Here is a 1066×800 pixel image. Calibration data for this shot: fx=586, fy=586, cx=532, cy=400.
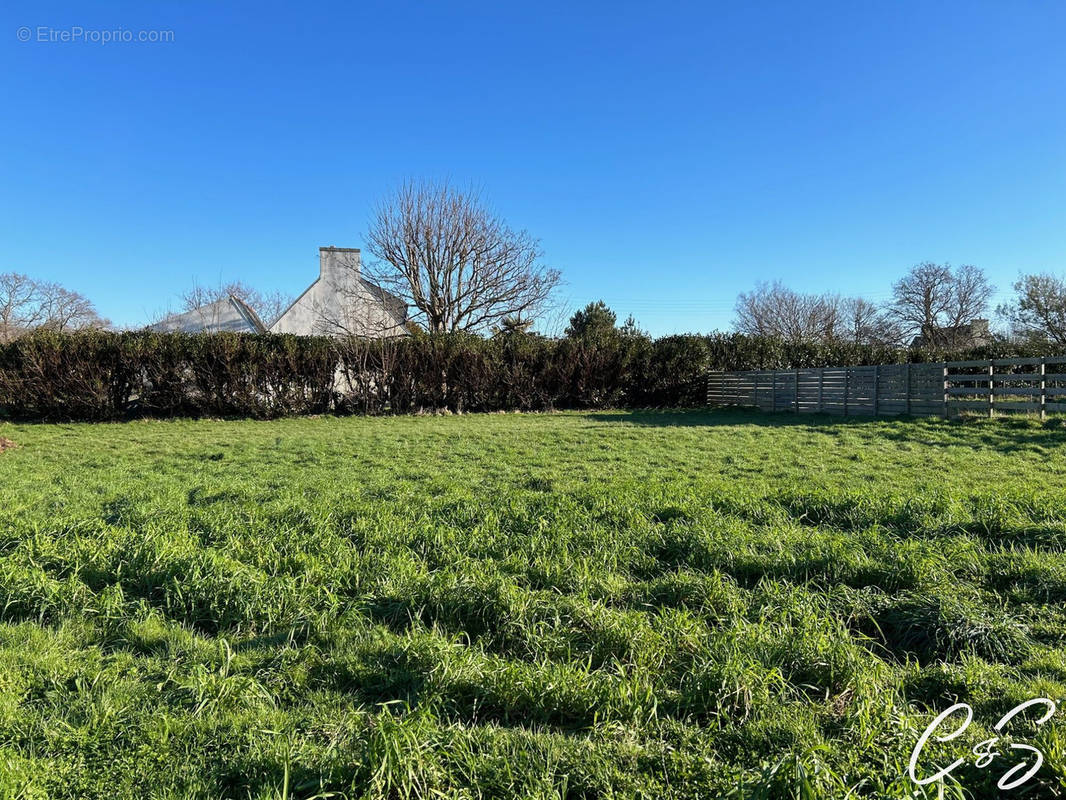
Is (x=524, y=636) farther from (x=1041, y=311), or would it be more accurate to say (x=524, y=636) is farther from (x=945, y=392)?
(x=1041, y=311)

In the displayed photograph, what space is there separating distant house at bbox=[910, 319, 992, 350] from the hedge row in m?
20.8

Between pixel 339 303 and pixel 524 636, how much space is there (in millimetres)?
27360

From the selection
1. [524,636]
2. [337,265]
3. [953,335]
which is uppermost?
[337,265]

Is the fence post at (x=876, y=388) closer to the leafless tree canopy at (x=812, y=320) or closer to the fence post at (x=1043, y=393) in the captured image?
the fence post at (x=1043, y=393)

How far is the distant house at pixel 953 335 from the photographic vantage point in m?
39.7

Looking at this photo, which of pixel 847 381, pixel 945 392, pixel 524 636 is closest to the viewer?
pixel 524 636

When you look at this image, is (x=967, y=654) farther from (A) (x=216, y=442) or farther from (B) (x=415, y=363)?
(B) (x=415, y=363)

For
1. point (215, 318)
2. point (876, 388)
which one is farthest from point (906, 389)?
point (215, 318)

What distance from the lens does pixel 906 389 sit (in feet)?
44.0

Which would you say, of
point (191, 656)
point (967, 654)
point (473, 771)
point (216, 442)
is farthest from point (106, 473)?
point (967, 654)

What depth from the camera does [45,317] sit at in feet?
134

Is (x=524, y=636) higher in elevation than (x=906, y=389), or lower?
lower

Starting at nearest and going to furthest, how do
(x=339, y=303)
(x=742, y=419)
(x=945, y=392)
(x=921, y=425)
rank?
(x=921, y=425) → (x=945, y=392) → (x=742, y=419) → (x=339, y=303)

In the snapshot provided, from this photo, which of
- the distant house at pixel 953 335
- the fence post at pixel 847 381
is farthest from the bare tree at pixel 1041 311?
the fence post at pixel 847 381
